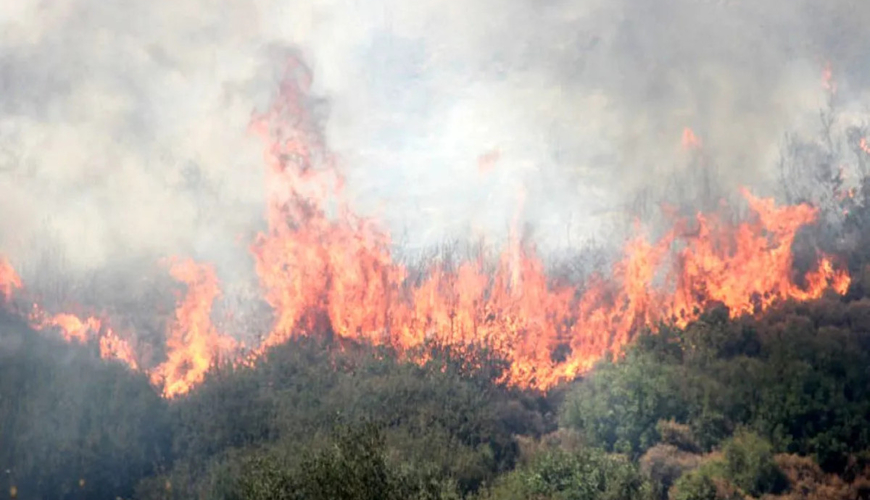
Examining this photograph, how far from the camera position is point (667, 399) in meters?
87.0

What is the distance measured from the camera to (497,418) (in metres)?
86.7

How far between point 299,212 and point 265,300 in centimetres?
1367

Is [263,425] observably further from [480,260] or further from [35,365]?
[480,260]

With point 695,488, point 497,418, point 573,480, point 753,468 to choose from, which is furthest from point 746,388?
point 573,480

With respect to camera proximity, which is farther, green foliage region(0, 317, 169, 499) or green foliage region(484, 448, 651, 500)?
green foliage region(0, 317, 169, 499)

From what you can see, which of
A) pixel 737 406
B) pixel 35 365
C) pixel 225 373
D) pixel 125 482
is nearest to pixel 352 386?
pixel 225 373

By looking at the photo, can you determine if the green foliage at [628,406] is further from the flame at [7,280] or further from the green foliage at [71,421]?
the flame at [7,280]

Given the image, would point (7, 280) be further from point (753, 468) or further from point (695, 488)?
point (753, 468)

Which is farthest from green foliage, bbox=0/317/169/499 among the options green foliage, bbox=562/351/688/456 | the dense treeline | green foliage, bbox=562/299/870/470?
green foliage, bbox=562/299/870/470

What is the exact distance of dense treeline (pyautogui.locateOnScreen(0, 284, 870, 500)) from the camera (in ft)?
238

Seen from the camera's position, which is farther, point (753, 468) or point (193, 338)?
point (193, 338)

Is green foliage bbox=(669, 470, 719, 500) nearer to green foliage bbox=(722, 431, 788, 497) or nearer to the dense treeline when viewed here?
the dense treeline

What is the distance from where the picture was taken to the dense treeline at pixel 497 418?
7256cm

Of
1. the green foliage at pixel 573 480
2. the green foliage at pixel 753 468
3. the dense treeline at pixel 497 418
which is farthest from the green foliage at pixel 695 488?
the green foliage at pixel 573 480
